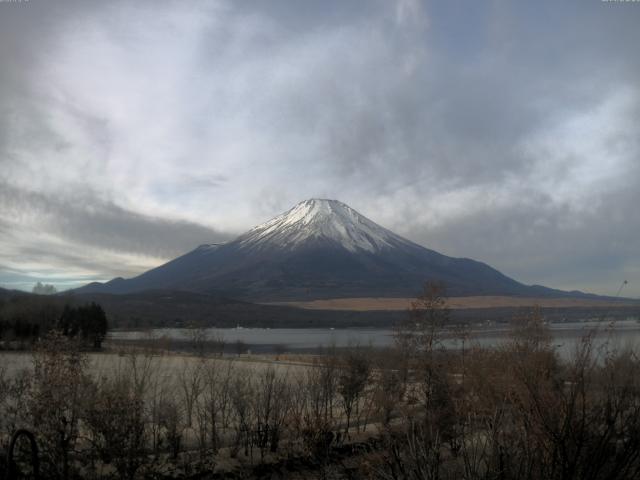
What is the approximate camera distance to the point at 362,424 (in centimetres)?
2394

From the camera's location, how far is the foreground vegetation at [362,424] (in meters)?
5.88

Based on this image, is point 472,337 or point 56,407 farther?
point 472,337

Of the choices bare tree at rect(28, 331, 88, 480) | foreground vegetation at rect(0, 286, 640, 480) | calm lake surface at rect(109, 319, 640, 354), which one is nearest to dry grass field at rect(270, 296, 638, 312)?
calm lake surface at rect(109, 319, 640, 354)

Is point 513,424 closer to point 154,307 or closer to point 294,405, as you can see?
point 294,405

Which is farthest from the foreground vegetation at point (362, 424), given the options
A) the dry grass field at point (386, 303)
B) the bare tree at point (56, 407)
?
the dry grass field at point (386, 303)

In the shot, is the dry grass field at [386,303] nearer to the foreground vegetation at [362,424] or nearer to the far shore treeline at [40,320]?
the far shore treeline at [40,320]

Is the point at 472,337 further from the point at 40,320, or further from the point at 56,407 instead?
the point at 40,320

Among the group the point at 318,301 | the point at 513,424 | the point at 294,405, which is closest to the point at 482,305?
the point at 318,301

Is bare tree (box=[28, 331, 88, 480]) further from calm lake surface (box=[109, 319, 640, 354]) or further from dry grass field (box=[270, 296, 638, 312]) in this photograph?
dry grass field (box=[270, 296, 638, 312])

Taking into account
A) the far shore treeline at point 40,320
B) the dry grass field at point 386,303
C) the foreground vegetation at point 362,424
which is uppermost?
the dry grass field at point 386,303

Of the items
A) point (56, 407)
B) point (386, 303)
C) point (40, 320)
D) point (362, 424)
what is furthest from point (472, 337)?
point (386, 303)

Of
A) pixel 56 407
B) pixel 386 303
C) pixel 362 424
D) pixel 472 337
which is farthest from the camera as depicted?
pixel 386 303

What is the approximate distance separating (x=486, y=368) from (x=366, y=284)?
589 feet

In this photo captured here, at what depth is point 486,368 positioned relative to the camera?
16672mm
